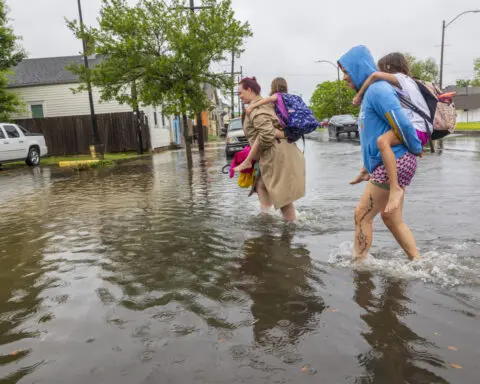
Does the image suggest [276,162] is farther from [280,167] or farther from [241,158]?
[241,158]

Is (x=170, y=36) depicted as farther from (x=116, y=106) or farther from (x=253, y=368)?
(x=253, y=368)

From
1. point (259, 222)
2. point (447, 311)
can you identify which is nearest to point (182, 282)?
point (447, 311)

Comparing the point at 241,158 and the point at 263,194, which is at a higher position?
the point at 241,158

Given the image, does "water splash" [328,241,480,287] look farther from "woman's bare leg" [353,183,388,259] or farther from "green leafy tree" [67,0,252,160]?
"green leafy tree" [67,0,252,160]

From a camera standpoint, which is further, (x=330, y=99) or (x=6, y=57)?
(x=330, y=99)

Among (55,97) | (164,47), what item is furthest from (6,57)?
(164,47)

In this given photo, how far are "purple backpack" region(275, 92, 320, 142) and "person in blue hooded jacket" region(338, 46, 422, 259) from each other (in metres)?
1.58

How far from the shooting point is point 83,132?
89.1 ft

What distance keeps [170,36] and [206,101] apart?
3.49 metres

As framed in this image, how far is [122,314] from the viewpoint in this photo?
125 inches

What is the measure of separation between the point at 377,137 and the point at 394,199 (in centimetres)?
49

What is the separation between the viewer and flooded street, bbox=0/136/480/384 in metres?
2.43

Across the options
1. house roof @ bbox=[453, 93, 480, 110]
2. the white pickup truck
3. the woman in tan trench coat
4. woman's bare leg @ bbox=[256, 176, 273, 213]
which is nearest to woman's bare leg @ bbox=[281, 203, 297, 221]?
the woman in tan trench coat

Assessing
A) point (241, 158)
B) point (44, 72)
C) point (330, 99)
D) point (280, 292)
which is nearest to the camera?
point (280, 292)
